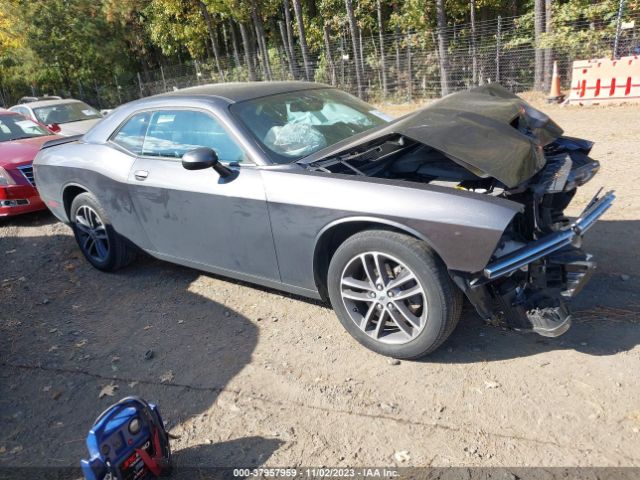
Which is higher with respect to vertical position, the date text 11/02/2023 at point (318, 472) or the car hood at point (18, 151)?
the car hood at point (18, 151)

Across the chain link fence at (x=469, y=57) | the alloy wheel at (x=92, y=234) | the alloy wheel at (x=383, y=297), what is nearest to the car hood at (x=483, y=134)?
the alloy wheel at (x=383, y=297)

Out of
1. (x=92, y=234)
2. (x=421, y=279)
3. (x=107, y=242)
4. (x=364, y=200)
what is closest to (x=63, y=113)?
(x=92, y=234)

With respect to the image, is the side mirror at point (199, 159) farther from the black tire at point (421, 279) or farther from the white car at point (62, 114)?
the white car at point (62, 114)

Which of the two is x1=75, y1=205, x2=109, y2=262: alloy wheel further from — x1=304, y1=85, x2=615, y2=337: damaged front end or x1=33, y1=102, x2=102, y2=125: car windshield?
x1=33, y1=102, x2=102, y2=125: car windshield

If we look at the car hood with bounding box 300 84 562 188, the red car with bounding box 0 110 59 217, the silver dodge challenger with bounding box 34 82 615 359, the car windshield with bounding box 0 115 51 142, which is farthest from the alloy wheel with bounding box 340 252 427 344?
the car windshield with bounding box 0 115 51 142

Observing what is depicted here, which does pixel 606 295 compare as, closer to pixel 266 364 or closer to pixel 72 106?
pixel 266 364

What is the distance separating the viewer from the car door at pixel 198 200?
3508 mm

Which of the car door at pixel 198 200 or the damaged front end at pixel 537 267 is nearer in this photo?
the damaged front end at pixel 537 267

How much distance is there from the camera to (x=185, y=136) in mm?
3963

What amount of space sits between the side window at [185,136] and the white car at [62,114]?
7050 mm

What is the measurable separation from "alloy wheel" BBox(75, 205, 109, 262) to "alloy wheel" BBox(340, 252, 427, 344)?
9.13 feet

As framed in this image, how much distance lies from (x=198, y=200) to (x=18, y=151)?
492 cm

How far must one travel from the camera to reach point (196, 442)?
107 inches

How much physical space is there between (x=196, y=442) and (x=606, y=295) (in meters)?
2.94
